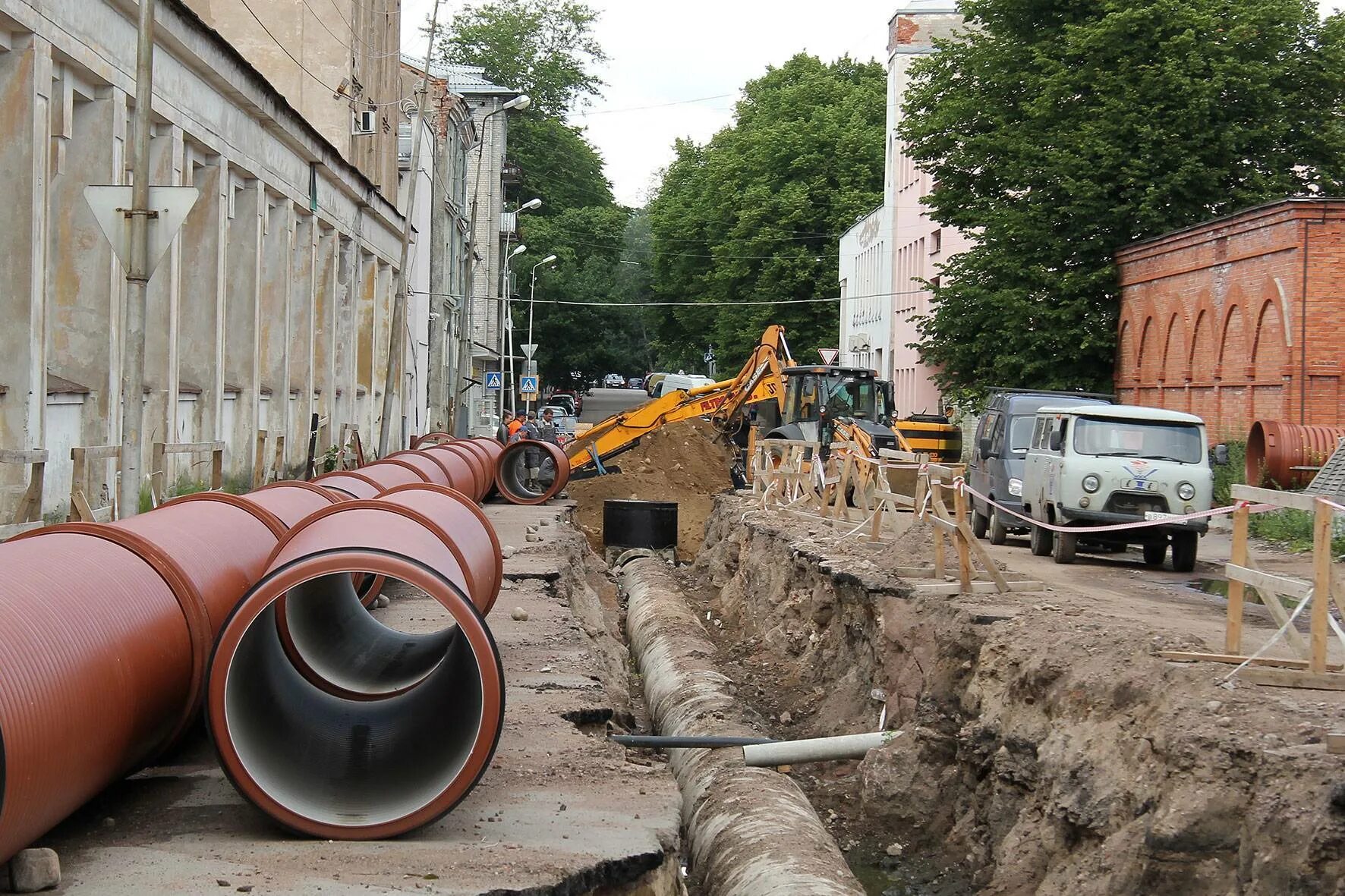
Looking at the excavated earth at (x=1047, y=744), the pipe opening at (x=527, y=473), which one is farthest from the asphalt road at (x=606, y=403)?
the excavated earth at (x=1047, y=744)

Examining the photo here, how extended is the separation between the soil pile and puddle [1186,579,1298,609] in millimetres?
14342

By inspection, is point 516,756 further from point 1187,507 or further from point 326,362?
point 326,362

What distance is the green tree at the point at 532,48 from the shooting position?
7706 cm

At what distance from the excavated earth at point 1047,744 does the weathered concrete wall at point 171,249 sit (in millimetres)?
7002

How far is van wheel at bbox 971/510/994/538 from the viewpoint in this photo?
822 inches

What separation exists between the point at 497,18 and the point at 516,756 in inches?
2953

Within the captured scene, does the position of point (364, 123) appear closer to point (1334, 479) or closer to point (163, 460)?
point (163, 460)

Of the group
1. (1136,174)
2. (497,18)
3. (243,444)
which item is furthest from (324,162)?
(497,18)

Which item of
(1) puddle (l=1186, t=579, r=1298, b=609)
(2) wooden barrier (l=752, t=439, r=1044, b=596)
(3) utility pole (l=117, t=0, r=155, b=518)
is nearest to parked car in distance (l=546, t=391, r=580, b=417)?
(2) wooden barrier (l=752, t=439, r=1044, b=596)

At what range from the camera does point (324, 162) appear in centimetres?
2394

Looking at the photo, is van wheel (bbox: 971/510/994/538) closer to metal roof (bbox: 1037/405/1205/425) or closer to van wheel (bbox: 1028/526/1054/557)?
van wheel (bbox: 1028/526/1054/557)

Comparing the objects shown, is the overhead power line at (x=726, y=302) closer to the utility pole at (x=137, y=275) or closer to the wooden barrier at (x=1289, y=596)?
the utility pole at (x=137, y=275)

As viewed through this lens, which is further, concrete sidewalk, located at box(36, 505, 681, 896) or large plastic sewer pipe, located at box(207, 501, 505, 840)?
large plastic sewer pipe, located at box(207, 501, 505, 840)

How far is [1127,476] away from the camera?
16031 millimetres
